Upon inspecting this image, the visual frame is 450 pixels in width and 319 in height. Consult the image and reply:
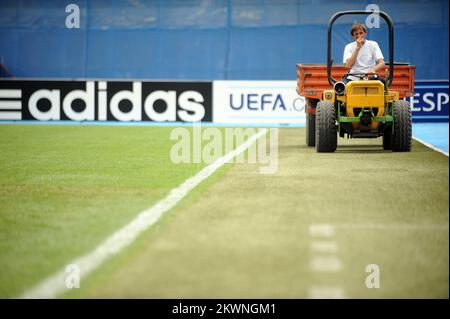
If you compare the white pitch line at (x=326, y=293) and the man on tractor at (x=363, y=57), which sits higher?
the man on tractor at (x=363, y=57)

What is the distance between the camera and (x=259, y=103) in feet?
87.1

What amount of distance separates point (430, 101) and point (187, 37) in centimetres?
800

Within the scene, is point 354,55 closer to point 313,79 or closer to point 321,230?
point 313,79

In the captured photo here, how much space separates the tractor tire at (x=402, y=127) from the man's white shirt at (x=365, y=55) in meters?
0.69

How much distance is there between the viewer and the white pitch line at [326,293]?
15.1ft

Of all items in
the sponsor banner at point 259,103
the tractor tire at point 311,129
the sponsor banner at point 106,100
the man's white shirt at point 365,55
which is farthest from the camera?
the sponsor banner at point 106,100

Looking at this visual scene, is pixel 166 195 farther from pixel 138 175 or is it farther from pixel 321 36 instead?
pixel 321 36

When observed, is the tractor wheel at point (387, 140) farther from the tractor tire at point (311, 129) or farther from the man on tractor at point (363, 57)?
the tractor tire at point (311, 129)

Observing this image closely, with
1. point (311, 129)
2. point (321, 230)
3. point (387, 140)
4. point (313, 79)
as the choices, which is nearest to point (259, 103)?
point (313, 79)

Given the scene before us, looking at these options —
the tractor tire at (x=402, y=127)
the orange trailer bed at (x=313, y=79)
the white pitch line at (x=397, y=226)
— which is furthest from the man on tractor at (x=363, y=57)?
the white pitch line at (x=397, y=226)

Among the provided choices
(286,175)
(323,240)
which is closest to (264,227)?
(323,240)

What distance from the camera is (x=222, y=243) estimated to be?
6.05 m

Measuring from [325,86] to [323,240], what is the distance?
10626 mm

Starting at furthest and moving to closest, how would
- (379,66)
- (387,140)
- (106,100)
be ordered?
(106,100) → (387,140) → (379,66)
